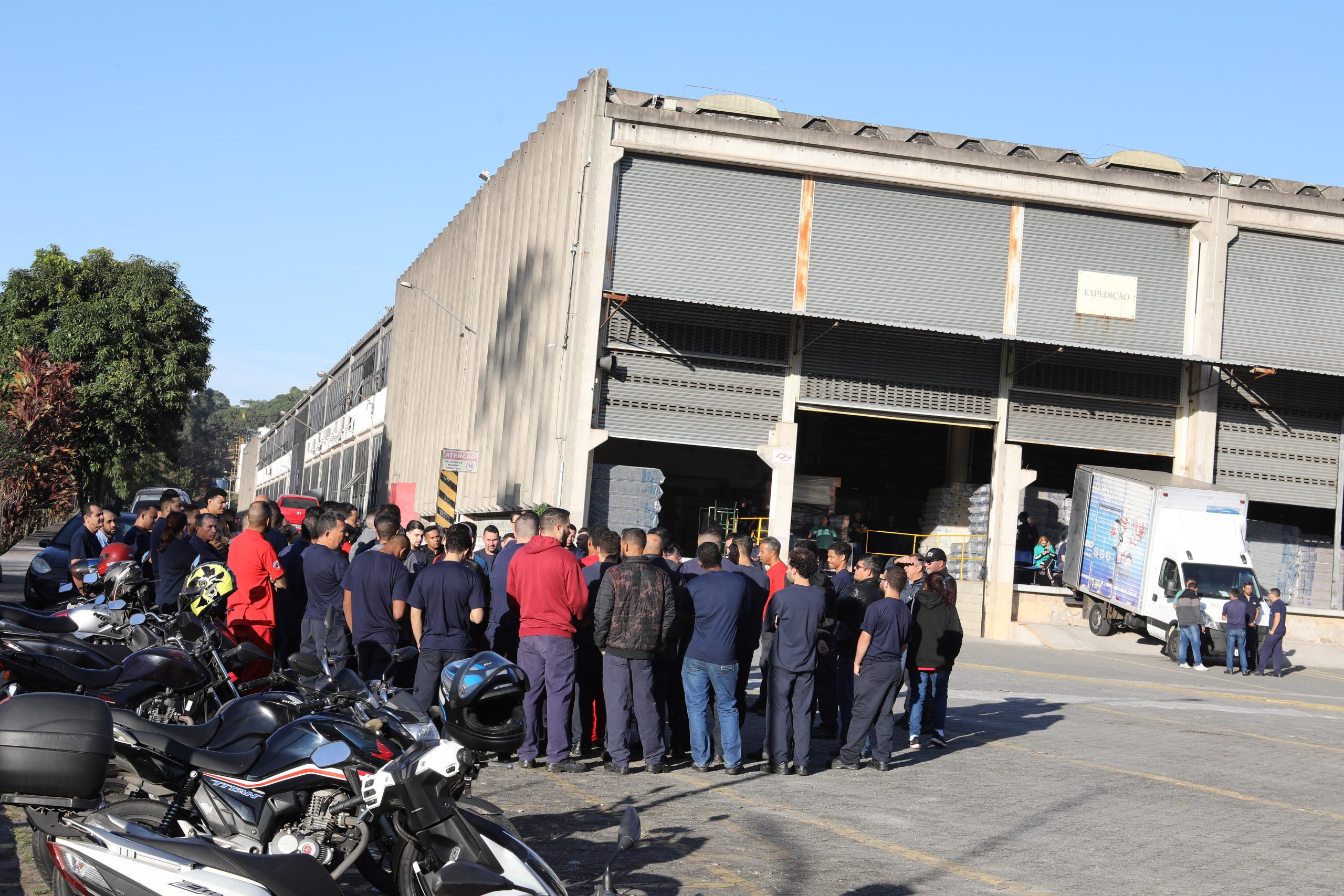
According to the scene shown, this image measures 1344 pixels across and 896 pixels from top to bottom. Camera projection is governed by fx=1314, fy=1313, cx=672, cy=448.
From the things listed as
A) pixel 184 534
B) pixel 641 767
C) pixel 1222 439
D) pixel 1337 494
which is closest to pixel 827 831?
pixel 641 767

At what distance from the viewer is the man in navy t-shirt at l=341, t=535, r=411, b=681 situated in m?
10.4

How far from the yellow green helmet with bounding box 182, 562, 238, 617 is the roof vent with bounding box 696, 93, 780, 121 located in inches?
867

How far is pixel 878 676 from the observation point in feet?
36.5

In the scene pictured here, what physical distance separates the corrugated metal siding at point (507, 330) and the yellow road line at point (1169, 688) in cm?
1009

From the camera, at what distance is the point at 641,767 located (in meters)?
10.8

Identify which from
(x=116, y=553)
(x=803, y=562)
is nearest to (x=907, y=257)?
(x=803, y=562)

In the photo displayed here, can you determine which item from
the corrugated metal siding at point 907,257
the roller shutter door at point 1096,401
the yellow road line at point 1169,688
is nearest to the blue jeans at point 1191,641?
the yellow road line at point 1169,688

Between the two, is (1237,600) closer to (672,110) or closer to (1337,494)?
(1337,494)

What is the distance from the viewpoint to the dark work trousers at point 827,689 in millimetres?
12719

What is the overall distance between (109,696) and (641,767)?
177 inches

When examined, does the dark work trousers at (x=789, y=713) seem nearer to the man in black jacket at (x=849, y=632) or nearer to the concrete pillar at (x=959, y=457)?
the man in black jacket at (x=849, y=632)

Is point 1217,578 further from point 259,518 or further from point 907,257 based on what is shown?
point 259,518

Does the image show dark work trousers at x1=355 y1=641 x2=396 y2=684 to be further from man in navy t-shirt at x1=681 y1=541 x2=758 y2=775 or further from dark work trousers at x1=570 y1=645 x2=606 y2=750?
man in navy t-shirt at x1=681 y1=541 x2=758 y2=775

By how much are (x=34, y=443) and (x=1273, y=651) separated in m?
24.9
